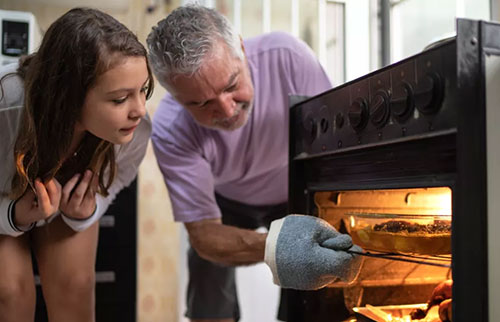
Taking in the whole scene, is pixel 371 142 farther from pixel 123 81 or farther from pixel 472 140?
pixel 123 81

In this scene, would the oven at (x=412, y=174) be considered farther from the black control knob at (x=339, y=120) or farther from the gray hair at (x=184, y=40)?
the gray hair at (x=184, y=40)

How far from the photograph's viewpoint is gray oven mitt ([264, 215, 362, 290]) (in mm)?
888

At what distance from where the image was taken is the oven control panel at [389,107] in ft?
2.33

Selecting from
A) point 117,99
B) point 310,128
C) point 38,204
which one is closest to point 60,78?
point 117,99

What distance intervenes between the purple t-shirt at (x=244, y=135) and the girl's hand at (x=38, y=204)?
394 mm

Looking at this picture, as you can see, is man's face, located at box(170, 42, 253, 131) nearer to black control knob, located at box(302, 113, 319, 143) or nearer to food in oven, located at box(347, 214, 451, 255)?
black control knob, located at box(302, 113, 319, 143)

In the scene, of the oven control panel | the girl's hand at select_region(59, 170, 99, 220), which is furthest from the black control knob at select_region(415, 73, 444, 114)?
the girl's hand at select_region(59, 170, 99, 220)

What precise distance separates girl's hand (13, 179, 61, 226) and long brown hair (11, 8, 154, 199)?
0.07 ft

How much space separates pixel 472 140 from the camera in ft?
2.20

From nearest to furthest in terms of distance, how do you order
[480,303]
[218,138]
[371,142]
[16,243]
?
[480,303]
[371,142]
[16,243]
[218,138]

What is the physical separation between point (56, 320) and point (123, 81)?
67 centimetres

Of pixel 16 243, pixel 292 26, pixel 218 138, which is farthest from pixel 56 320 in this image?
pixel 292 26

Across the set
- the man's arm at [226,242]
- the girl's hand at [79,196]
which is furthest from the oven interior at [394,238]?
the girl's hand at [79,196]

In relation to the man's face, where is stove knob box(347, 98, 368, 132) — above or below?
below
